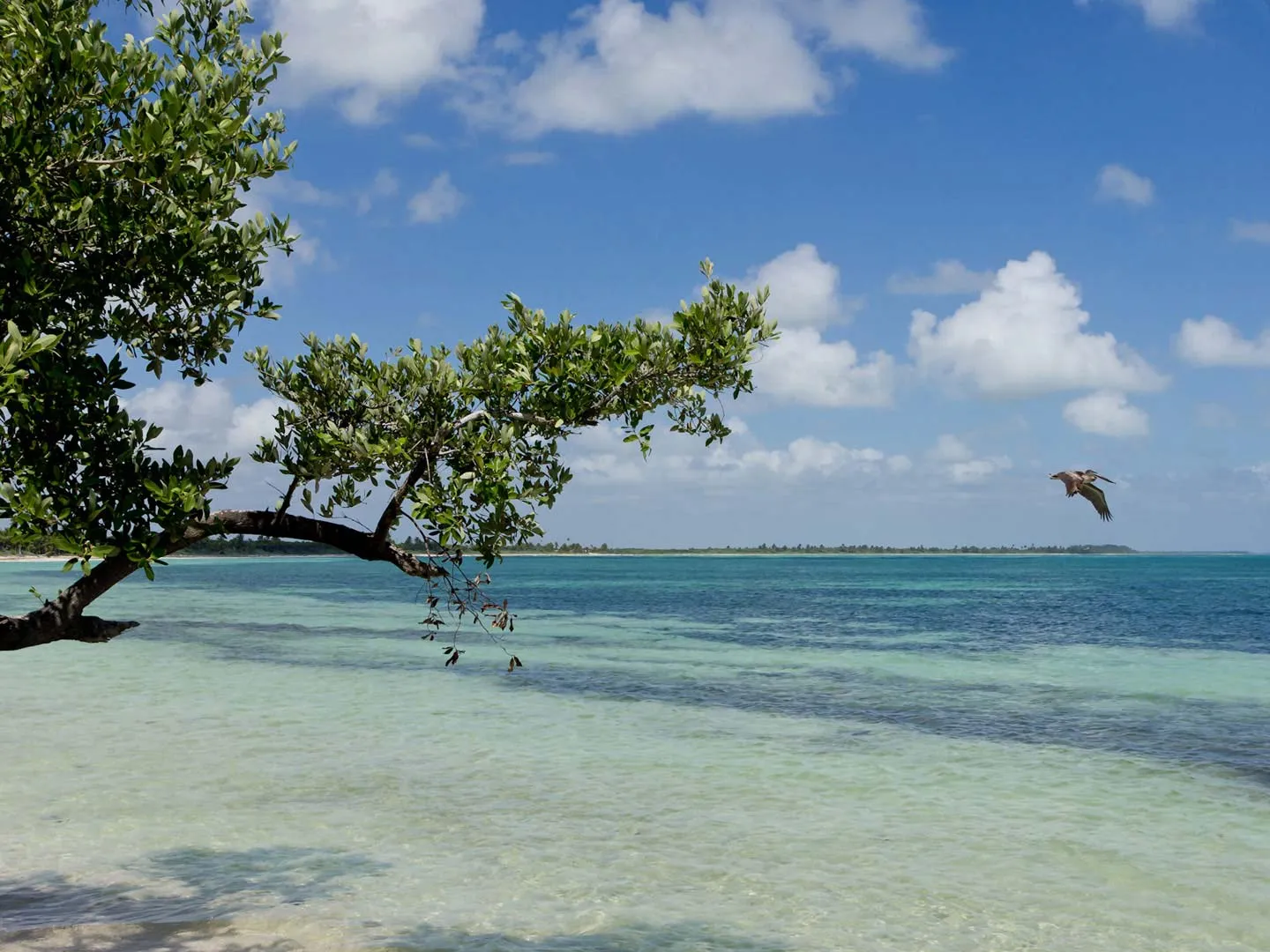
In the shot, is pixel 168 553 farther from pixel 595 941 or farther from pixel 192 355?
pixel 595 941

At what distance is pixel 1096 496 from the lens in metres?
9.57

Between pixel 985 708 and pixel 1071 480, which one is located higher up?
pixel 1071 480

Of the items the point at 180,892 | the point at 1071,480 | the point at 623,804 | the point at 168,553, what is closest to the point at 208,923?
the point at 180,892

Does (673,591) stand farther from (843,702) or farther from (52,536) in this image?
(52,536)

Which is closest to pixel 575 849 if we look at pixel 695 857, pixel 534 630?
pixel 695 857

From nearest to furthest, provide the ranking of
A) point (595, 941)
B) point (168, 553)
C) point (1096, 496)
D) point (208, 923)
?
point (168, 553), point (1096, 496), point (595, 941), point (208, 923)

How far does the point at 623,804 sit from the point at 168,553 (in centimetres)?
1322

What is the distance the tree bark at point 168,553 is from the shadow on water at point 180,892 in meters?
5.96

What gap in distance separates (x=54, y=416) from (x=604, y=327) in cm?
393

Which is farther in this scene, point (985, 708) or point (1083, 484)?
point (985, 708)

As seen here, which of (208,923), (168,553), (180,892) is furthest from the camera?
(180,892)

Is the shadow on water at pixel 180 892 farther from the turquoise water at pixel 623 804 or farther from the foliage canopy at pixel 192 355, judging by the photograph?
the foliage canopy at pixel 192 355

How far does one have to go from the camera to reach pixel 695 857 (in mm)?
16359

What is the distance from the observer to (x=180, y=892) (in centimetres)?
1417
